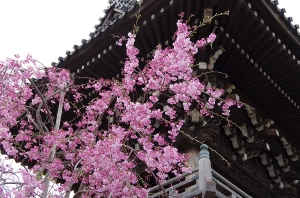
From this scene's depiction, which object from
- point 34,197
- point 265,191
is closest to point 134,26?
point 34,197

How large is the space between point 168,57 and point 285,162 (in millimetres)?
4140

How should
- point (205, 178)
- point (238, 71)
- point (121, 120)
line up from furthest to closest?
point (238, 71)
point (121, 120)
point (205, 178)

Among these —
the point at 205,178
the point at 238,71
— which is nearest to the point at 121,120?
the point at 205,178

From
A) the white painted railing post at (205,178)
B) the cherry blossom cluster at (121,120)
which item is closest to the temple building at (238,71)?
the white painted railing post at (205,178)

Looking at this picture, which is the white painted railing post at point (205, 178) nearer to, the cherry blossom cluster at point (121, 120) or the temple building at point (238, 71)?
the temple building at point (238, 71)

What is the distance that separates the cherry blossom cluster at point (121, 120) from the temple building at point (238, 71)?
0.97 ft

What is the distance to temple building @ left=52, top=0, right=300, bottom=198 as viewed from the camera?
6.12m

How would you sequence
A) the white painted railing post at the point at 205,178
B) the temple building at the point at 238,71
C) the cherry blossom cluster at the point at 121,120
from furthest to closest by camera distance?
the temple building at the point at 238,71 < the cherry blossom cluster at the point at 121,120 < the white painted railing post at the point at 205,178

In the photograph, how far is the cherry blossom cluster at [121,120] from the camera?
546cm

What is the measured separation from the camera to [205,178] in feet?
16.7

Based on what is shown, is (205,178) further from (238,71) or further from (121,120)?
(238,71)

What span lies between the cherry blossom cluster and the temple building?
0.97 feet

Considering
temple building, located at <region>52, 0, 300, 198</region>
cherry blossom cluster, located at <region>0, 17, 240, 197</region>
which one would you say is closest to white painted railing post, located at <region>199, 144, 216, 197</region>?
temple building, located at <region>52, 0, 300, 198</region>

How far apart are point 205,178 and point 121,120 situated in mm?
1965
